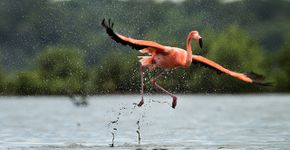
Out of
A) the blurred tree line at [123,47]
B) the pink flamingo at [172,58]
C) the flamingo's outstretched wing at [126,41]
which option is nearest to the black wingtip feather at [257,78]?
the pink flamingo at [172,58]

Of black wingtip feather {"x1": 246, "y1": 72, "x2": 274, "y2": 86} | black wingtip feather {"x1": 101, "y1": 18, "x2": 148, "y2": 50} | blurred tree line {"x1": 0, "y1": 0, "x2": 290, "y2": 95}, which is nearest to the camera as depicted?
black wingtip feather {"x1": 101, "y1": 18, "x2": 148, "y2": 50}

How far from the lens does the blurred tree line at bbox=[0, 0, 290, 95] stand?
59634mm

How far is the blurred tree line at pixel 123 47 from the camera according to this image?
59.6m

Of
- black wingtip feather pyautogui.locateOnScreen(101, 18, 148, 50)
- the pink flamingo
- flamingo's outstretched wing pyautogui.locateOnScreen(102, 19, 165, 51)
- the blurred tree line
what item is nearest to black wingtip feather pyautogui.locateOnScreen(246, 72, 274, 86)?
the pink flamingo

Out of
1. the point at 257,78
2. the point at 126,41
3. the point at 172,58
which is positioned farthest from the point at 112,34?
the point at 257,78

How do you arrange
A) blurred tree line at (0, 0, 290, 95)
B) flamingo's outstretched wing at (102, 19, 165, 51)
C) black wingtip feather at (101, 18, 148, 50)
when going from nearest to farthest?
black wingtip feather at (101, 18, 148, 50) < flamingo's outstretched wing at (102, 19, 165, 51) < blurred tree line at (0, 0, 290, 95)

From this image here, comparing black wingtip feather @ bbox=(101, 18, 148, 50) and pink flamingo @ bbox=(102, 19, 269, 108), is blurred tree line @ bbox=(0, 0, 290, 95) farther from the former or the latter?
black wingtip feather @ bbox=(101, 18, 148, 50)

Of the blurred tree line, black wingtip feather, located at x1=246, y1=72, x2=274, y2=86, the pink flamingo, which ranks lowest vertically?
black wingtip feather, located at x1=246, y1=72, x2=274, y2=86

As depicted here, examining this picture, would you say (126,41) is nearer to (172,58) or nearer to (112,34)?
(112,34)

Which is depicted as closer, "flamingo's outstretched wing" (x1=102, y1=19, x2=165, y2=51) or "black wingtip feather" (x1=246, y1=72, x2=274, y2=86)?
"flamingo's outstretched wing" (x1=102, y1=19, x2=165, y2=51)

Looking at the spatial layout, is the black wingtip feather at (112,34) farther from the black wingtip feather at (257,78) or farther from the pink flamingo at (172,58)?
the black wingtip feather at (257,78)

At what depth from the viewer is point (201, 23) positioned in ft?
243

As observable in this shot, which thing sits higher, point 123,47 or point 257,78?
point 123,47

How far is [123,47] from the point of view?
63188mm
